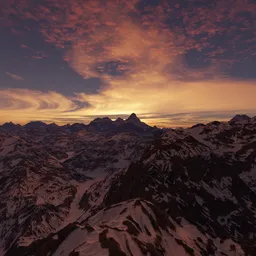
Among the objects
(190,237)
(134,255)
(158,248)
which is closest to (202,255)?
(190,237)

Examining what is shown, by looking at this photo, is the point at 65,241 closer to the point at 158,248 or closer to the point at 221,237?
the point at 158,248

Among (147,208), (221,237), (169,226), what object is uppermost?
(147,208)

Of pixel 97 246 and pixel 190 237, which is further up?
pixel 97 246

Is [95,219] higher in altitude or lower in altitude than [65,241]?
lower

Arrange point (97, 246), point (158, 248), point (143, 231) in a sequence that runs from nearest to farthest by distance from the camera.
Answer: point (97, 246) < point (158, 248) < point (143, 231)

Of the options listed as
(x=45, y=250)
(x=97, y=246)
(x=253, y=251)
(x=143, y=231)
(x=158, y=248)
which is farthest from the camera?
(x=253, y=251)

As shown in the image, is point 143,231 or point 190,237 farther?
point 190,237

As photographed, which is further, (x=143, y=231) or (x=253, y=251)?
(x=253, y=251)

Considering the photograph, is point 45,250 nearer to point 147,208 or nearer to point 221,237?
point 147,208

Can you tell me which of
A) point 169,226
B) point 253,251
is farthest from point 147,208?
point 253,251
